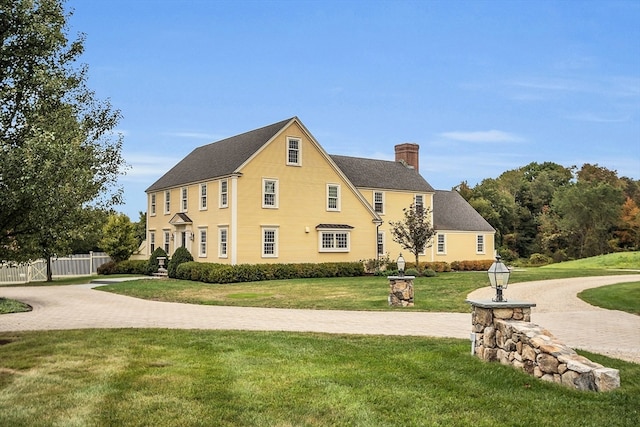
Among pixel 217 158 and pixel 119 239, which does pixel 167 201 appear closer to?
pixel 119 239

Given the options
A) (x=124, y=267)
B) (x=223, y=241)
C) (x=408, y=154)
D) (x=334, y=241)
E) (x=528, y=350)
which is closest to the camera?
(x=528, y=350)

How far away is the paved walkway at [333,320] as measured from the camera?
1203cm

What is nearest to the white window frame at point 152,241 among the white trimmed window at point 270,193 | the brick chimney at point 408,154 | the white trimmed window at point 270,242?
the white trimmed window at point 270,242

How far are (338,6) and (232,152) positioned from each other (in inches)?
739

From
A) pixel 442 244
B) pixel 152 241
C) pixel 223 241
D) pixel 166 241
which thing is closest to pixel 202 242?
pixel 223 241

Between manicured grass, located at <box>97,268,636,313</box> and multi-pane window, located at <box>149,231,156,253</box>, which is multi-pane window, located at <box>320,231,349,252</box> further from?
multi-pane window, located at <box>149,231,156,253</box>

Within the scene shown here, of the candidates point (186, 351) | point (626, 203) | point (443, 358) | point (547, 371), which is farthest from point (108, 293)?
point (626, 203)

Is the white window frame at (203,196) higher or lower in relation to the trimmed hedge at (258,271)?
higher

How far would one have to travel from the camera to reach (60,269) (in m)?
38.8

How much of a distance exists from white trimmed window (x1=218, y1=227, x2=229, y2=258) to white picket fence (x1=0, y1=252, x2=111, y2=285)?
37.1ft

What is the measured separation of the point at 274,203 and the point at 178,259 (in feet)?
21.0

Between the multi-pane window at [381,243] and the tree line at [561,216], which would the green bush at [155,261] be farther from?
the tree line at [561,216]

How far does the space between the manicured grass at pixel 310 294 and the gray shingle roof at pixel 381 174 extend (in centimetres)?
1449

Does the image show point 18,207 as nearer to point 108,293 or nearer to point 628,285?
point 108,293
